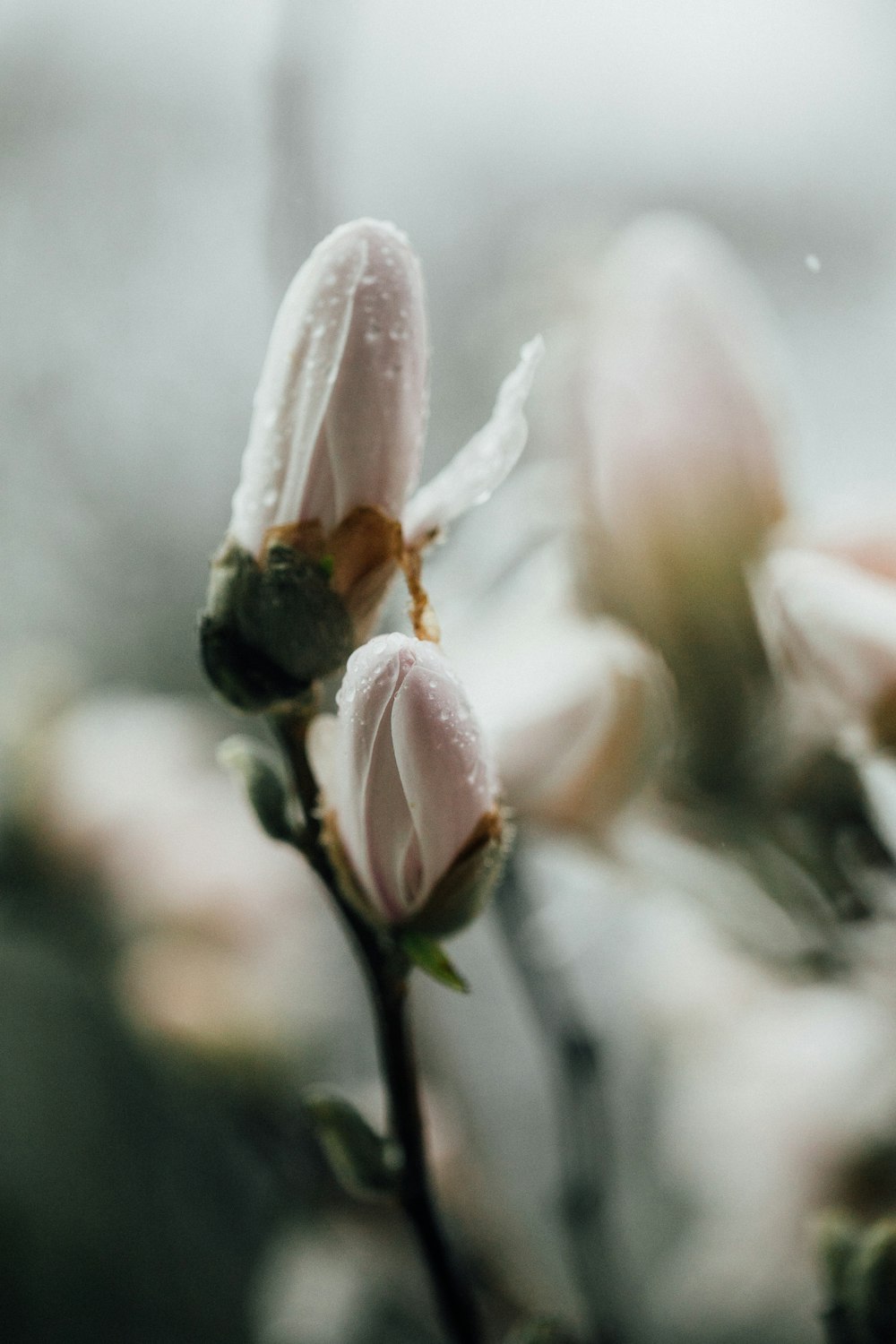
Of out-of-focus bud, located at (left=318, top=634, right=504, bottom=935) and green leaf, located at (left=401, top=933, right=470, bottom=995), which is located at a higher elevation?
out-of-focus bud, located at (left=318, top=634, right=504, bottom=935)

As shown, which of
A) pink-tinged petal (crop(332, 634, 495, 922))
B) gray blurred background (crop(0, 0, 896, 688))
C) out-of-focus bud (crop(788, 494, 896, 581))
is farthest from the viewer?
gray blurred background (crop(0, 0, 896, 688))

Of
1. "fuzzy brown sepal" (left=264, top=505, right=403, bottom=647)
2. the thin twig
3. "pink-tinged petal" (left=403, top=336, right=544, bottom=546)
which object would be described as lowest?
the thin twig

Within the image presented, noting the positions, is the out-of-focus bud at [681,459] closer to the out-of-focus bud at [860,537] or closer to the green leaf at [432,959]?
the out-of-focus bud at [860,537]

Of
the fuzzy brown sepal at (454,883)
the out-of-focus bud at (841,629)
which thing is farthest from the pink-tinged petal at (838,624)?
the fuzzy brown sepal at (454,883)

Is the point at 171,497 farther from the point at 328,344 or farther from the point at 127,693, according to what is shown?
the point at 328,344

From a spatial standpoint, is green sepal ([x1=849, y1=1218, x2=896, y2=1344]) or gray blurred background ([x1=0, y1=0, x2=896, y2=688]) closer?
green sepal ([x1=849, y1=1218, x2=896, y2=1344])

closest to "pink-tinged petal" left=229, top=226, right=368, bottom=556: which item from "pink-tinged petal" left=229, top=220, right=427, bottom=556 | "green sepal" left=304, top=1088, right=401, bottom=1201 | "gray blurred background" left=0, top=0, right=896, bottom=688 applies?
"pink-tinged petal" left=229, top=220, right=427, bottom=556

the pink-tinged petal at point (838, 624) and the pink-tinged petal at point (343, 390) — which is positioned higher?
the pink-tinged petal at point (343, 390)

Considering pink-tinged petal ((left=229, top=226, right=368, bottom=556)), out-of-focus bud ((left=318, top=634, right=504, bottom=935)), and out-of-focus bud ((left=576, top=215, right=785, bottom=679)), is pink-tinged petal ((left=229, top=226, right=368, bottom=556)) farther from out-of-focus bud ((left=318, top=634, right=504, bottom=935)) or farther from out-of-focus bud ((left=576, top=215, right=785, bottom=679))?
out-of-focus bud ((left=576, top=215, right=785, bottom=679))
